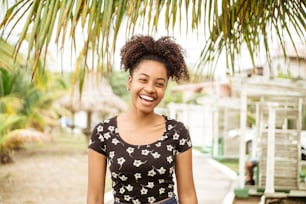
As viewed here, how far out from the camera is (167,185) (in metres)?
1.28

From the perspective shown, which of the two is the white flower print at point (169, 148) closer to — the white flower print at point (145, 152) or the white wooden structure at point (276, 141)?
the white flower print at point (145, 152)

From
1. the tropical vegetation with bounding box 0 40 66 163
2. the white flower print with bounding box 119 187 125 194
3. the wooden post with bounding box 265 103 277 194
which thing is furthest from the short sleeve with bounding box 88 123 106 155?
the wooden post with bounding box 265 103 277 194

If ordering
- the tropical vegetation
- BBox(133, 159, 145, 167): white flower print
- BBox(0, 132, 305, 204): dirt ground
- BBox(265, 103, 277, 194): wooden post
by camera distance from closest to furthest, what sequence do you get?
BBox(133, 159, 145, 167): white flower print, BBox(265, 103, 277, 194): wooden post, BBox(0, 132, 305, 204): dirt ground, the tropical vegetation

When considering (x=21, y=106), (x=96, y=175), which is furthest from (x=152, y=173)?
(x=21, y=106)

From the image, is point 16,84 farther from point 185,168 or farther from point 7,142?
point 185,168

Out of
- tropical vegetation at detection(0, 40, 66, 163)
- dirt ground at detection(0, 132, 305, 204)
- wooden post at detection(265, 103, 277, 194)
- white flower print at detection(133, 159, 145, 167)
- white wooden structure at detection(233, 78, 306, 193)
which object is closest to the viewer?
white flower print at detection(133, 159, 145, 167)

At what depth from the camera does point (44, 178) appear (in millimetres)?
7363

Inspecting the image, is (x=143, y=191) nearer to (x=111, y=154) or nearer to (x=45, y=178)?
(x=111, y=154)

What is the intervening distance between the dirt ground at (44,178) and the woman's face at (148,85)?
4.37 m

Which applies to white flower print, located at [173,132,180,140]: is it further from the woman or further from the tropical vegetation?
the tropical vegetation

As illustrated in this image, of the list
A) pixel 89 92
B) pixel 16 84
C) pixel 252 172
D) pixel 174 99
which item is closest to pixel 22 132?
pixel 16 84

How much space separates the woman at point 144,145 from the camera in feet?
4.13

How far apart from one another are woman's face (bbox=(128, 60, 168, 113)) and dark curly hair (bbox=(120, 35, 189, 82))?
0.02m

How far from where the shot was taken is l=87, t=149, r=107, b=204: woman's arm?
1.29 meters
